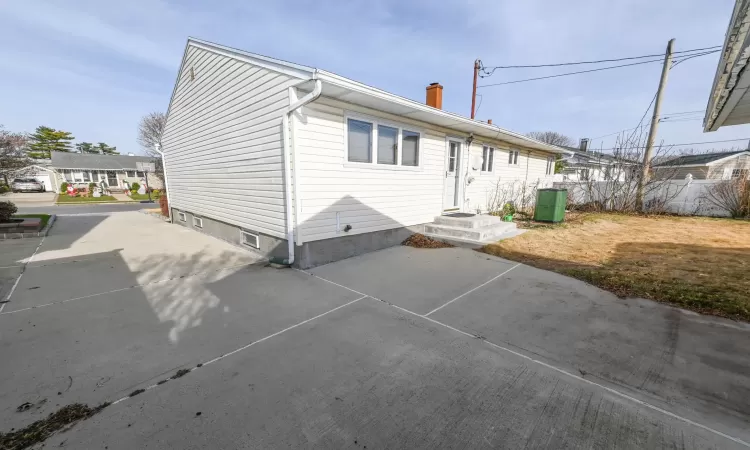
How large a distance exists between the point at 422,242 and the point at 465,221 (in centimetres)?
125

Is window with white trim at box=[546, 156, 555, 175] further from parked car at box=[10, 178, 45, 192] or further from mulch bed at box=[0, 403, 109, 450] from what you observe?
parked car at box=[10, 178, 45, 192]

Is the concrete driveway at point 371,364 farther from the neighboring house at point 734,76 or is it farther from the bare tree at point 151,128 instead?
the bare tree at point 151,128

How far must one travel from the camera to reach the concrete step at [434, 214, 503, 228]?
6809mm

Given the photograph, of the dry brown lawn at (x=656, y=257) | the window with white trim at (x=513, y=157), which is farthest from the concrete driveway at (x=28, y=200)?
the dry brown lawn at (x=656, y=257)

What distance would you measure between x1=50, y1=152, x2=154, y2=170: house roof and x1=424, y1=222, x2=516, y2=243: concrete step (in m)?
34.6

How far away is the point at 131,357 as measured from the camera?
96.3 inches

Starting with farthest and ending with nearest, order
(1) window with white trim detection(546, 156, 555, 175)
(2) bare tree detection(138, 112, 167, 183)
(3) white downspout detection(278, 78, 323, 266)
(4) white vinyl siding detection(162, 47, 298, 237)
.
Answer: (2) bare tree detection(138, 112, 167, 183) < (1) window with white trim detection(546, 156, 555, 175) < (4) white vinyl siding detection(162, 47, 298, 237) < (3) white downspout detection(278, 78, 323, 266)

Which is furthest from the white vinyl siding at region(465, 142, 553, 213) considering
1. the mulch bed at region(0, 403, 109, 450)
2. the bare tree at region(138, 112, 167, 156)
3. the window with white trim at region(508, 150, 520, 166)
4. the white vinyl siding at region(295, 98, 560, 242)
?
the bare tree at region(138, 112, 167, 156)

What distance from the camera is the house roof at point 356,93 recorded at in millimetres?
4266

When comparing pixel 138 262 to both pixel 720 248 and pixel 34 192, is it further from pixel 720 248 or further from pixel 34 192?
pixel 34 192

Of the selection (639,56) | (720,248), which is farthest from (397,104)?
(639,56)

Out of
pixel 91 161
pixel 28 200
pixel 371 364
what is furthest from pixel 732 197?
pixel 91 161

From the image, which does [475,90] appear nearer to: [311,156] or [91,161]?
[311,156]

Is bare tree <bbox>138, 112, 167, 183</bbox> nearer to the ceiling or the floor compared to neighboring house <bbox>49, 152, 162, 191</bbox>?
nearer to the ceiling
